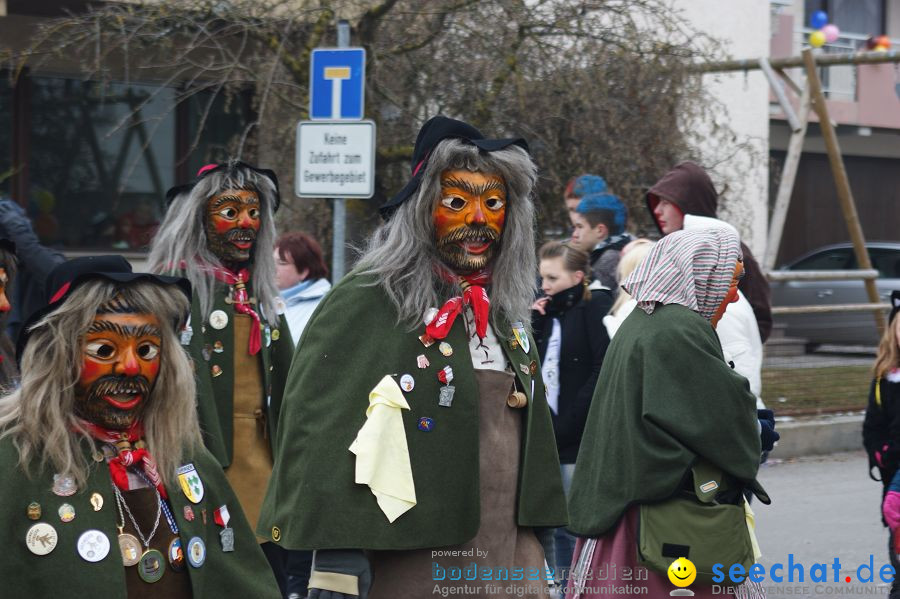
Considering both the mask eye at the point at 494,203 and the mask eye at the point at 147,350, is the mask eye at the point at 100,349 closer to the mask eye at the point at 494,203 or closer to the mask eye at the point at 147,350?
the mask eye at the point at 147,350

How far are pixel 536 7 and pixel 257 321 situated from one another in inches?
235

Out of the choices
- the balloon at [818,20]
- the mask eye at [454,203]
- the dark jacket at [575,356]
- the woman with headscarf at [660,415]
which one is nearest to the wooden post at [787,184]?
the dark jacket at [575,356]

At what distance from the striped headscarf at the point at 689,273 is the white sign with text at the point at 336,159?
3.72 meters

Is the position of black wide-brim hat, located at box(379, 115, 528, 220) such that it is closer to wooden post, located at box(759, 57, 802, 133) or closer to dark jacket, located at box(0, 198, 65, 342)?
dark jacket, located at box(0, 198, 65, 342)

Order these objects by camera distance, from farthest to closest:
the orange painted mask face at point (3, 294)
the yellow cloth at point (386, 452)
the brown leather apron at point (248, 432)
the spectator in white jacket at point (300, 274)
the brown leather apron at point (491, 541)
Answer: the spectator in white jacket at point (300, 274) < the brown leather apron at point (248, 432) < the orange painted mask face at point (3, 294) < the brown leather apron at point (491, 541) < the yellow cloth at point (386, 452)

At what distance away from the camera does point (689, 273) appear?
421 centimetres

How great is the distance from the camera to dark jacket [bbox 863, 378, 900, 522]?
5.70m

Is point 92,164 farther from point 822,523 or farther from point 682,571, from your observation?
point 682,571

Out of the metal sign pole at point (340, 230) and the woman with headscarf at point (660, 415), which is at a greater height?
the metal sign pole at point (340, 230)

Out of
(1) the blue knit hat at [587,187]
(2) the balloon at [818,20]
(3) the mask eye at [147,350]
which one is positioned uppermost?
(2) the balloon at [818,20]

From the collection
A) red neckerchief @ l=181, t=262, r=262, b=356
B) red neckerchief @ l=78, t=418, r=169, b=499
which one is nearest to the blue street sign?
red neckerchief @ l=181, t=262, r=262, b=356

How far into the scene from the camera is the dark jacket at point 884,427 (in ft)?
18.7

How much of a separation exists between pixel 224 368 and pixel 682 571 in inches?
88.9

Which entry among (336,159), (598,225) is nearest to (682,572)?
(598,225)
